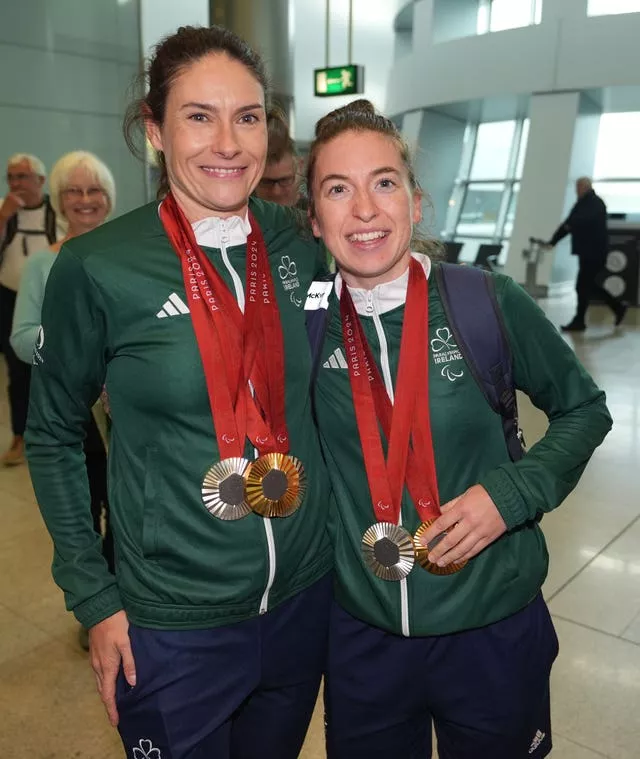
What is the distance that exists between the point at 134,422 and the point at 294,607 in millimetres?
466

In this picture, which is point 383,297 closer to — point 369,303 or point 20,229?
point 369,303

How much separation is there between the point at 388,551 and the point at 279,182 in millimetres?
1469

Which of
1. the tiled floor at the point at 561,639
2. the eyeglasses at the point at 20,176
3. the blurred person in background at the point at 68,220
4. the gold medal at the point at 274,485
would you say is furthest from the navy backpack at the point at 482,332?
the eyeglasses at the point at 20,176

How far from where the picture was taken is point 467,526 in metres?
1.24

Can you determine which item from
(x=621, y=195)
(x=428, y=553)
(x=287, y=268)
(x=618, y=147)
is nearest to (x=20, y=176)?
(x=287, y=268)

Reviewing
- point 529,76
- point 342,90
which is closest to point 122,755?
point 342,90

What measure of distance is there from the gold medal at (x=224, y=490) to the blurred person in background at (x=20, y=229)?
336 centimetres

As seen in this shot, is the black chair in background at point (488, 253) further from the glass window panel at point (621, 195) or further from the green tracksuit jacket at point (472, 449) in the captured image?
the green tracksuit jacket at point (472, 449)

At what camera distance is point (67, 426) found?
1286 millimetres

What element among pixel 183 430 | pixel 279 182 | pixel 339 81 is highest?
pixel 339 81

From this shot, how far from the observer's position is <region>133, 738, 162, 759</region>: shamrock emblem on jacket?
A: 129 cm

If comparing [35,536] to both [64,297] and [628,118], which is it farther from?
[628,118]

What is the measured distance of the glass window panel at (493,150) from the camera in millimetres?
19609

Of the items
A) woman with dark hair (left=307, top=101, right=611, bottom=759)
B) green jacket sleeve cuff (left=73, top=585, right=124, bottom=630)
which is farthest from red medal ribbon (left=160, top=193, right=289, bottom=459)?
green jacket sleeve cuff (left=73, top=585, right=124, bottom=630)
